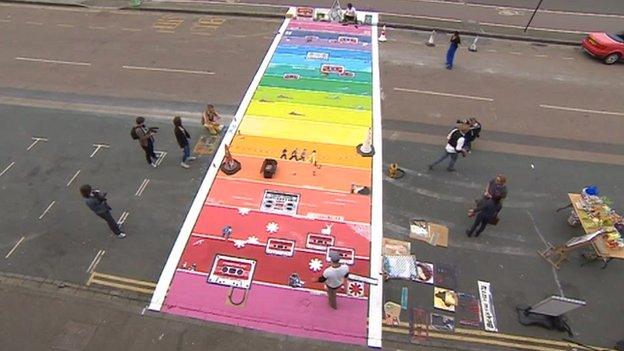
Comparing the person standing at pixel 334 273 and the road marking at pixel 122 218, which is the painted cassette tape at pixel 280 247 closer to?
the person standing at pixel 334 273

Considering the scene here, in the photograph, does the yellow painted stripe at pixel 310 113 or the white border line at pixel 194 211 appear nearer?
the white border line at pixel 194 211

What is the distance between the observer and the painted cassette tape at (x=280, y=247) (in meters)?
10.3

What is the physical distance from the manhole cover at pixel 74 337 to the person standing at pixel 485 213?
905 centimetres

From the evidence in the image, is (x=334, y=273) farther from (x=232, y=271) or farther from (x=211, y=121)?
(x=211, y=121)

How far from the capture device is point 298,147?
44.3 feet

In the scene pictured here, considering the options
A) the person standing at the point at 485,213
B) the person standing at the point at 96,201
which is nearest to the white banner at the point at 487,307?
the person standing at the point at 485,213

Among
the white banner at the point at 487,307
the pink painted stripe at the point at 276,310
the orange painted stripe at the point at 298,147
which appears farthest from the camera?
the orange painted stripe at the point at 298,147

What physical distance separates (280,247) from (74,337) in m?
4.75

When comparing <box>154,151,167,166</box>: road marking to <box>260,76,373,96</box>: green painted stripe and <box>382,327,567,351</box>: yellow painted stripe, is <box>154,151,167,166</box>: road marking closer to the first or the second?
<box>260,76,373,96</box>: green painted stripe

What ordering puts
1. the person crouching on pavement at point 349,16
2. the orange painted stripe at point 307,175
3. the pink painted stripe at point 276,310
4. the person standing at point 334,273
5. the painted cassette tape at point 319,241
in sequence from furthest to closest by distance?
the person crouching on pavement at point 349,16, the orange painted stripe at point 307,175, the painted cassette tape at point 319,241, the pink painted stripe at point 276,310, the person standing at point 334,273

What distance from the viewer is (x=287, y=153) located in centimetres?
1327

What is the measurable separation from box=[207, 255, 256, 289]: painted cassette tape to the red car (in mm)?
17836

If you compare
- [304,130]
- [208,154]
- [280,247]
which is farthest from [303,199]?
[208,154]

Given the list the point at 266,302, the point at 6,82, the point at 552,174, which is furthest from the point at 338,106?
the point at 6,82
